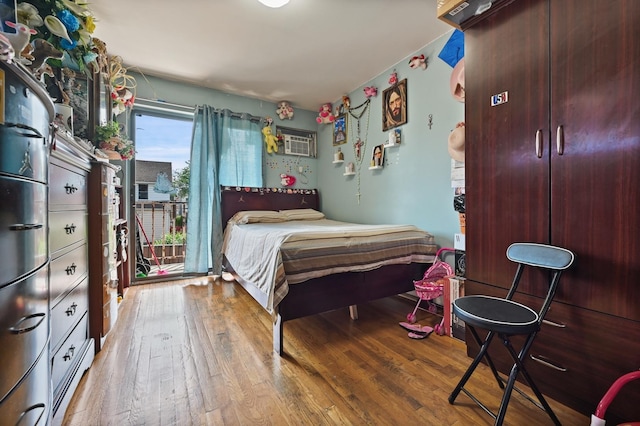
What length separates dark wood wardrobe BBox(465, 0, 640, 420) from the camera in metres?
1.07

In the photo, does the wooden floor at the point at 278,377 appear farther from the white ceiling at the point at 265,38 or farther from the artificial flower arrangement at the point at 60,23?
the white ceiling at the point at 265,38

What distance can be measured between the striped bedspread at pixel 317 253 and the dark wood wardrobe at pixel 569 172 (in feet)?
2.43

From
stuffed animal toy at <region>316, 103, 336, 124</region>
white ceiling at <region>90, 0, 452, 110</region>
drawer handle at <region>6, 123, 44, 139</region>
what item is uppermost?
white ceiling at <region>90, 0, 452, 110</region>

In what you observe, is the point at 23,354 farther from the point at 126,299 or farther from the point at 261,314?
the point at 126,299

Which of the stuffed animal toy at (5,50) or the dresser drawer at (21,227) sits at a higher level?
the stuffed animal toy at (5,50)

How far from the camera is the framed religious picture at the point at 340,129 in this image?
12.6ft

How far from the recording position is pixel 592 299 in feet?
3.84

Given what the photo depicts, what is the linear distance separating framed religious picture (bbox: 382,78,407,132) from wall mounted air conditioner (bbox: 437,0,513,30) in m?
1.29

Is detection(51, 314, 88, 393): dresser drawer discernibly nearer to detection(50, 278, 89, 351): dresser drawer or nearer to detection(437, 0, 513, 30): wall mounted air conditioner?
detection(50, 278, 89, 351): dresser drawer

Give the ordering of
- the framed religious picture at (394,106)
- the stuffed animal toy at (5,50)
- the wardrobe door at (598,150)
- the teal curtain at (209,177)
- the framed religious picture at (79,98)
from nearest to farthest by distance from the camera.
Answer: the stuffed animal toy at (5,50) < the wardrobe door at (598,150) < the framed religious picture at (79,98) < the framed religious picture at (394,106) < the teal curtain at (209,177)

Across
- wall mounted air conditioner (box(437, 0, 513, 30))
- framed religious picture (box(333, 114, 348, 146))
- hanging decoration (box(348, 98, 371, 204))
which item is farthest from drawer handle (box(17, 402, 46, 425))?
framed religious picture (box(333, 114, 348, 146))

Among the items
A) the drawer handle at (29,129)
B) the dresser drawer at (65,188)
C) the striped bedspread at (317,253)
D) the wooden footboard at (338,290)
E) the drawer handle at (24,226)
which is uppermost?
the drawer handle at (29,129)

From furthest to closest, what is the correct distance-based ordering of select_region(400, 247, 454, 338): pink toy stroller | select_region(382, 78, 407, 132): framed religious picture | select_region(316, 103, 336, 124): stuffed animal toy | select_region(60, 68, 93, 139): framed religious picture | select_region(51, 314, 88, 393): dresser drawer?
select_region(316, 103, 336, 124): stuffed animal toy, select_region(382, 78, 407, 132): framed religious picture, select_region(400, 247, 454, 338): pink toy stroller, select_region(60, 68, 93, 139): framed religious picture, select_region(51, 314, 88, 393): dresser drawer

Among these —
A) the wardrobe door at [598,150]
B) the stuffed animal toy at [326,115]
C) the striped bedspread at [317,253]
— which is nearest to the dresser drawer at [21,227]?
the striped bedspread at [317,253]
